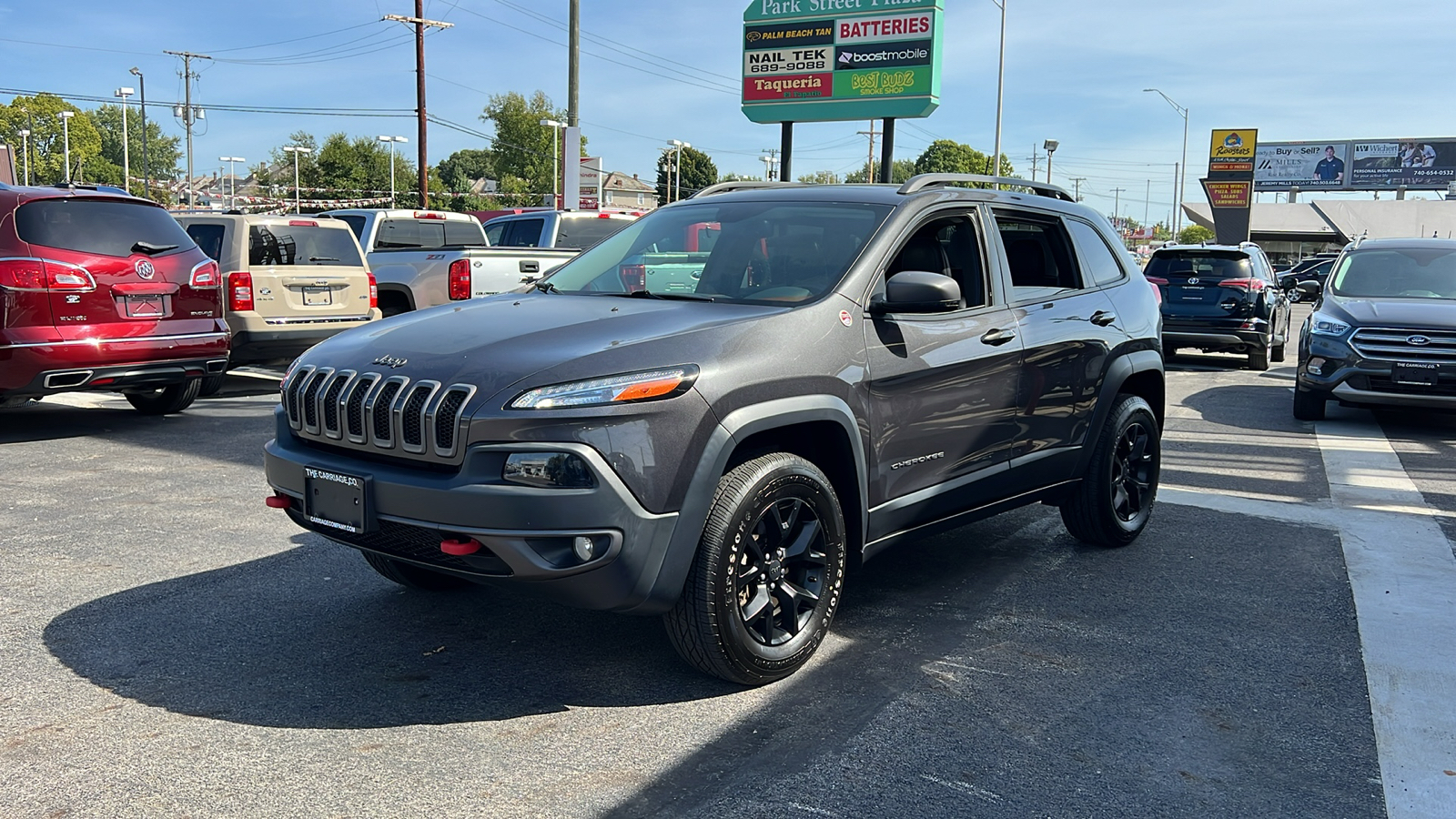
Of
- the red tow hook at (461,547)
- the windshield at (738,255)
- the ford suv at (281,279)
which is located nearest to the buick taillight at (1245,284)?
the ford suv at (281,279)

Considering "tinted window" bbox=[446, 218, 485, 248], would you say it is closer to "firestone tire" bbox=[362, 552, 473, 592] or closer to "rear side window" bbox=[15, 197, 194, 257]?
"rear side window" bbox=[15, 197, 194, 257]

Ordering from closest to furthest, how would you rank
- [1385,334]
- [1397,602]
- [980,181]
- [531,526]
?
[531,526] < [1397,602] < [980,181] < [1385,334]

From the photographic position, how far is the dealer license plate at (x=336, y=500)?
11.8 feet

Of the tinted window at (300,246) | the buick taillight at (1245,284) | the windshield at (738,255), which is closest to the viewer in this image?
the windshield at (738,255)

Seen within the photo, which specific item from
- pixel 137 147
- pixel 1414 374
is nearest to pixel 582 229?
pixel 1414 374

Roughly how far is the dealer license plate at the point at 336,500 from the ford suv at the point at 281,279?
735 cm

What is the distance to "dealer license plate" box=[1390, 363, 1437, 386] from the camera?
9.62m

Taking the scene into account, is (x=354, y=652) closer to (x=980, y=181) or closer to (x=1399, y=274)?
(x=980, y=181)

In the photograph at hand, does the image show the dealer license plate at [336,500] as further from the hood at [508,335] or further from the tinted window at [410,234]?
the tinted window at [410,234]

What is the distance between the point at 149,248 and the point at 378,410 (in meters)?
6.17

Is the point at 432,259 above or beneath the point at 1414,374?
above

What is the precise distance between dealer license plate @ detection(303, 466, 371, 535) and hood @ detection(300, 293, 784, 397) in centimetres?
37

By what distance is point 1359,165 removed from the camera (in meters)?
87.4

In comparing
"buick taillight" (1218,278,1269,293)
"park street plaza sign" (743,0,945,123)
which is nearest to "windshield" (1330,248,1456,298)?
"buick taillight" (1218,278,1269,293)
